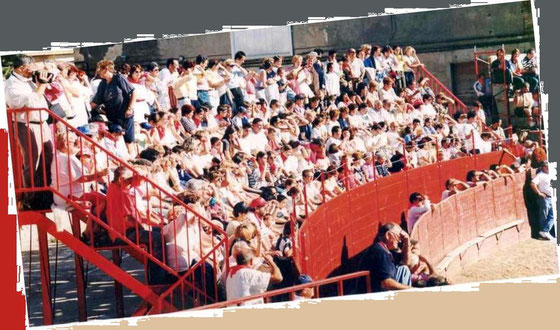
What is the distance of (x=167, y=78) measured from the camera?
1527 cm

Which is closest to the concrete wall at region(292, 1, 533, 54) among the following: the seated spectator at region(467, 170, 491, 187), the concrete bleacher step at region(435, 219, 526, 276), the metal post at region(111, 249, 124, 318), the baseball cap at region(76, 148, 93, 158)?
the seated spectator at region(467, 170, 491, 187)

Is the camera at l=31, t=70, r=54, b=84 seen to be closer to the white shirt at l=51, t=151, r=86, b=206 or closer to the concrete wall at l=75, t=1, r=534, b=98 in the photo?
the white shirt at l=51, t=151, r=86, b=206

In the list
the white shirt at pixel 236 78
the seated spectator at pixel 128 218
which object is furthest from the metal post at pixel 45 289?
the white shirt at pixel 236 78

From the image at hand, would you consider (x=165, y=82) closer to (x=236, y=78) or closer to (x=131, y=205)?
(x=236, y=78)

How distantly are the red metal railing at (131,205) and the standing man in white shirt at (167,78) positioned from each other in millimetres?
869

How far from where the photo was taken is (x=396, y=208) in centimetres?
1572

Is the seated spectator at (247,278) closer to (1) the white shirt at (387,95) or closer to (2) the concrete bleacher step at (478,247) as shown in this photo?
(2) the concrete bleacher step at (478,247)

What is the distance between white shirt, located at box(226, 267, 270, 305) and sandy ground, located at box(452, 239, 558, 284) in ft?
7.55

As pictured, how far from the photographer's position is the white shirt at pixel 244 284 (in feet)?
48.3

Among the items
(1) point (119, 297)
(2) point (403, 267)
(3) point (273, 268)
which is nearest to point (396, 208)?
(2) point (403, 267)

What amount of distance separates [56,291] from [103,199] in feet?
6.55

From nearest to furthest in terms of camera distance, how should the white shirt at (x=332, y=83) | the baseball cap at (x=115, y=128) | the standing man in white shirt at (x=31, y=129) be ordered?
the standing man in white shirt at (x=31, y=129)
the baseball cap at (x=115, y=128)
the white shirt at (x=332, y=83)

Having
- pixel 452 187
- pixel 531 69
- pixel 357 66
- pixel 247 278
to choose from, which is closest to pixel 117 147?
pixel 247 278

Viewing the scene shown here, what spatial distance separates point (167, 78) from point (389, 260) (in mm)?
2805
